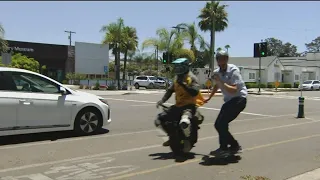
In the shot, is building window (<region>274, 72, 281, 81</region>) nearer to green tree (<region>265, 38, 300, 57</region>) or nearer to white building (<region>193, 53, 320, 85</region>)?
white building (<region>193, 53, 320, 85</region>)

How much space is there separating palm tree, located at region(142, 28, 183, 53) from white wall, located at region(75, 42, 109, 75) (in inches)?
308

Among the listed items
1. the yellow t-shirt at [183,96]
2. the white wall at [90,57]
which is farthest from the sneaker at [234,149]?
the white wall at [90,57]

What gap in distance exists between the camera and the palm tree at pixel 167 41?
158 ft

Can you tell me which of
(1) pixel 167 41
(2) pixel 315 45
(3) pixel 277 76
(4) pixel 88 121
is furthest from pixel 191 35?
(2) pixel 315 45

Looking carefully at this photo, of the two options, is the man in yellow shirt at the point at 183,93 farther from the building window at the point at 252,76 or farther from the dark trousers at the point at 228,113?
the building window at the point at 252,76

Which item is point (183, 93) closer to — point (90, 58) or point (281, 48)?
point (90, 58)

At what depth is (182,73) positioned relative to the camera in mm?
6566

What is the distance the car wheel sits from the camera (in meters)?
8.98

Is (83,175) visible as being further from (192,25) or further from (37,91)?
(192,25)

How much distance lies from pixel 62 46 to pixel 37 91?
45097 millimetres

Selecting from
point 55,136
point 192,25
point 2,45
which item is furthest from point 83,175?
point 192,25

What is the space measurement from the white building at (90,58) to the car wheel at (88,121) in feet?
147

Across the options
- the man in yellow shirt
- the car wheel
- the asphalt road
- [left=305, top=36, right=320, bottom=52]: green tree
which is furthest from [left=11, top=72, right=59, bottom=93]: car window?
[left=305, top=36, right=320, bottom=52]: green tree

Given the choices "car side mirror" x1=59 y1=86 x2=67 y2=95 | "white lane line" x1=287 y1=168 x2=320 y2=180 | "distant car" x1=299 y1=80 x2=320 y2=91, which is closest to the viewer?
"white lane line" x1=287 y1=168 x2=320 y2=180
